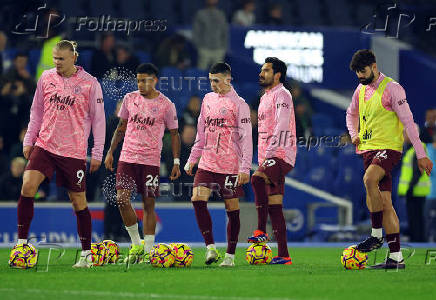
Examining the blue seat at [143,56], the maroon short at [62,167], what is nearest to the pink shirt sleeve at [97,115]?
the maroon short at [62,167]

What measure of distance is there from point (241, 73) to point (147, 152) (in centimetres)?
980

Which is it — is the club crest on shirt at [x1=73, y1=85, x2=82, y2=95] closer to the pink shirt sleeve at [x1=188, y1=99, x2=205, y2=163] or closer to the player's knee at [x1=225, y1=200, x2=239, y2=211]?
the pink shirt sleeve at [x1=188, y1=99, x2=205, y2=163]

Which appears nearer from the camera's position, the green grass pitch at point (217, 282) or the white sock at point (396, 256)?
the green grass pitch at point (217, 282)

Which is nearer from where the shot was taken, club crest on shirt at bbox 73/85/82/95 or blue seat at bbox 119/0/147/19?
club crest on shirt at bbox 73/85/82/95

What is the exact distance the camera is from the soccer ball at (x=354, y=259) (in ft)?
35.8

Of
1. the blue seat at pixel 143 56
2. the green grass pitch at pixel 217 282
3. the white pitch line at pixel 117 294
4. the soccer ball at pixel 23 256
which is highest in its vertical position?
the blue seat at pixel 143 56

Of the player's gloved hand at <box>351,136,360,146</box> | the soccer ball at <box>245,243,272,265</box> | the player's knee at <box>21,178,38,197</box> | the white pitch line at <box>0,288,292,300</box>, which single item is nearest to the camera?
the white pitch line at <box>0,288,292,300</box>

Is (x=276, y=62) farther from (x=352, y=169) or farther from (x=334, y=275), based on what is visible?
(x=352, y=169)

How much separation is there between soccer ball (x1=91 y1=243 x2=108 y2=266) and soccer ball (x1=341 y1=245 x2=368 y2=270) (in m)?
2.54

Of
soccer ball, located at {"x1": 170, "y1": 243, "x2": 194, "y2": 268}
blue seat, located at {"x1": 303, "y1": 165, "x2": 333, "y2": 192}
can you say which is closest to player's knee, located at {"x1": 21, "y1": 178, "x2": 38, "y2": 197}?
soccer ball, located at {"x1": 170, "y1": 243, "x2": 194, "y2": 268}

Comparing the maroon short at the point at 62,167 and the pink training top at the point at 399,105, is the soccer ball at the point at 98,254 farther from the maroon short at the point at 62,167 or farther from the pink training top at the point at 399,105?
the pink training top at the point at 399,105

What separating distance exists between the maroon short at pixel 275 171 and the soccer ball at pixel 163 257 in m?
1.40

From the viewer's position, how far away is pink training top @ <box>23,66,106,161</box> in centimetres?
1069

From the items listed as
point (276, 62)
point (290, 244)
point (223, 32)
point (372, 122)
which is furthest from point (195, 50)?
point (372, 122)
